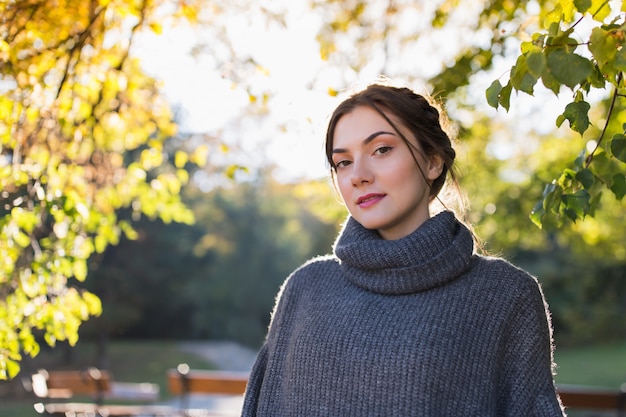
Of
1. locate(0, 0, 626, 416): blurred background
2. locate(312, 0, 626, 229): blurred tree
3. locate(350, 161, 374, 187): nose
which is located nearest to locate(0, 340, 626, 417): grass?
locate(0, 0, 626, 416): blurred background

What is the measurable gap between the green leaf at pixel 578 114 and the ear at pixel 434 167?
17.0 inches

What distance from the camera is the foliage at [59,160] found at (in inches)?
121

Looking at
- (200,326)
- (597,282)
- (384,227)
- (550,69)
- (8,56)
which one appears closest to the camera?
(550,69)

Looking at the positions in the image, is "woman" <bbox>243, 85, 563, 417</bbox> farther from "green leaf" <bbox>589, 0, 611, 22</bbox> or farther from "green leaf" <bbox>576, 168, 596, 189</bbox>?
"green leaf" <bbox>589, 0, 611, 22</bbox>

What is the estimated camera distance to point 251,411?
8.07 feet

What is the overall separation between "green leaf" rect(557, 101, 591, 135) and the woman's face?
0.44 meters

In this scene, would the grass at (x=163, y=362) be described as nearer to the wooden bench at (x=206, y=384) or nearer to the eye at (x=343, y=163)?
the wooden bench at (x=206, y=384)

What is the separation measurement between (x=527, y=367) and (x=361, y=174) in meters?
0.66

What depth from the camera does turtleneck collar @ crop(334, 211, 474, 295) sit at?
2.20 meters

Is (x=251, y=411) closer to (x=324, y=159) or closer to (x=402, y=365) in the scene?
(x=402, y=365)

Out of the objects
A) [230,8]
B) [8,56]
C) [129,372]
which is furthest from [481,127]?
[129,372]

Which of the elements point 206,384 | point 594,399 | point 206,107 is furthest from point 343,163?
point 206,384

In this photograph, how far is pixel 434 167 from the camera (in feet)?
7.63

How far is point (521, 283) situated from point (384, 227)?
40cm
